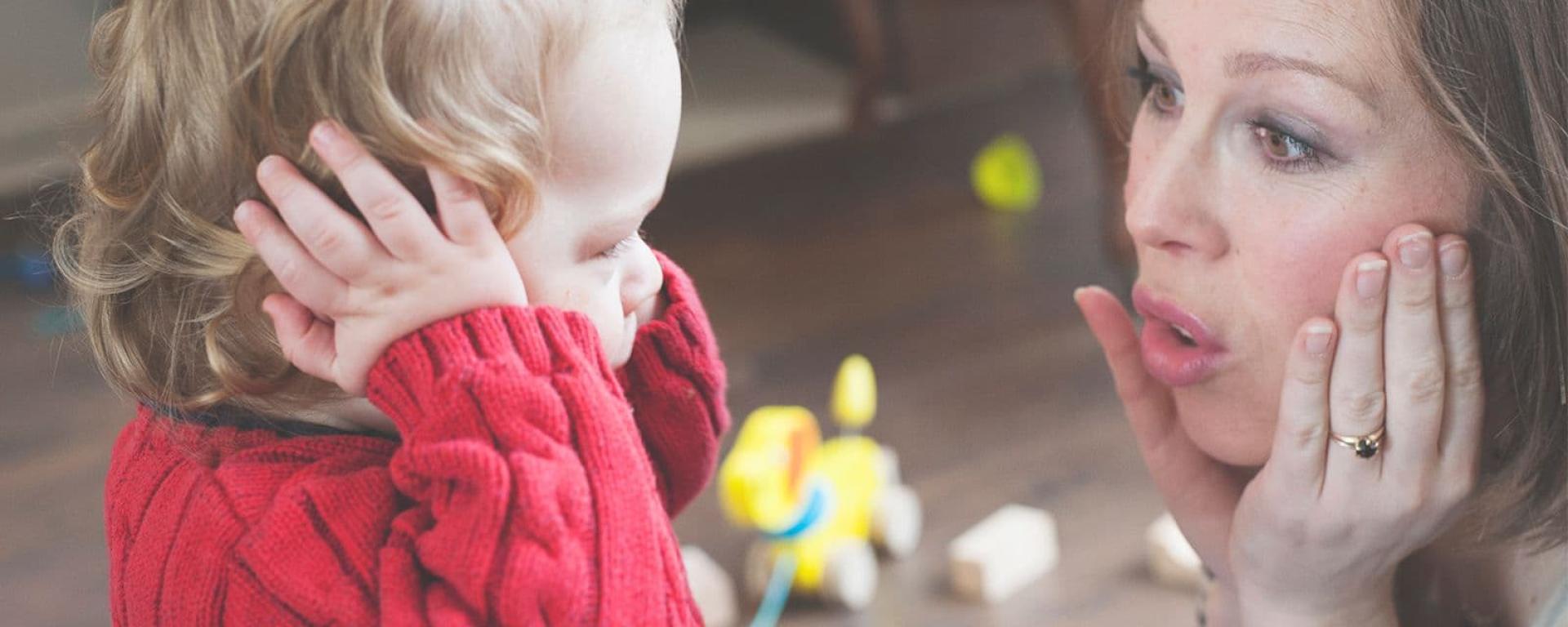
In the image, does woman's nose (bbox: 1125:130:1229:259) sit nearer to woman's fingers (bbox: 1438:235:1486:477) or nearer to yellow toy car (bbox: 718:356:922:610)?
woman's fingers (bbox: 1438:235:1486:477)

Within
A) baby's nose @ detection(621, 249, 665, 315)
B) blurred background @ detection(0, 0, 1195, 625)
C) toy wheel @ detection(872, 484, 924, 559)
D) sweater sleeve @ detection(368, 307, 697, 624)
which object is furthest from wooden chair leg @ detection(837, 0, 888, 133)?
sweater sleeve @ detection(368, 307, 697, 624)

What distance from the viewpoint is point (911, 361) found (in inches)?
97.0

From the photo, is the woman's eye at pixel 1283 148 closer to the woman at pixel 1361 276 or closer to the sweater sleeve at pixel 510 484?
the woman at pixel 1361 276

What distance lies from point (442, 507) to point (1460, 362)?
0.65 meters

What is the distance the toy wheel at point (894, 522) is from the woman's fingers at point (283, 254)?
1201 millimetres

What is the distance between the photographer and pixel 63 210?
3.13 feet

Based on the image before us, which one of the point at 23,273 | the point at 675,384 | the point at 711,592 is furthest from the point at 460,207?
the point at 23,273

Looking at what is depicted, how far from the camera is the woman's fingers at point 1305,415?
0.98 m

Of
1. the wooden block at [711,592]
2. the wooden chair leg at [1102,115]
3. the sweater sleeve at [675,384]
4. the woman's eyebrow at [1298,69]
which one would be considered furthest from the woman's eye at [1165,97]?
the wooden chair leg at [1102,115]

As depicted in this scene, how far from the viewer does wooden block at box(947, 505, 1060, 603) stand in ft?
5.96

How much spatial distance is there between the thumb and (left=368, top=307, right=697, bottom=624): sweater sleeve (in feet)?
1.81

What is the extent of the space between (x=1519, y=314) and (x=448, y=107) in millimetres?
680

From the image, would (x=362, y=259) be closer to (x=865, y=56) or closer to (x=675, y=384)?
Answer: (x=675, y=384)

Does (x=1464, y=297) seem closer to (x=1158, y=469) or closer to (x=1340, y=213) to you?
(x=1340, y=213)
